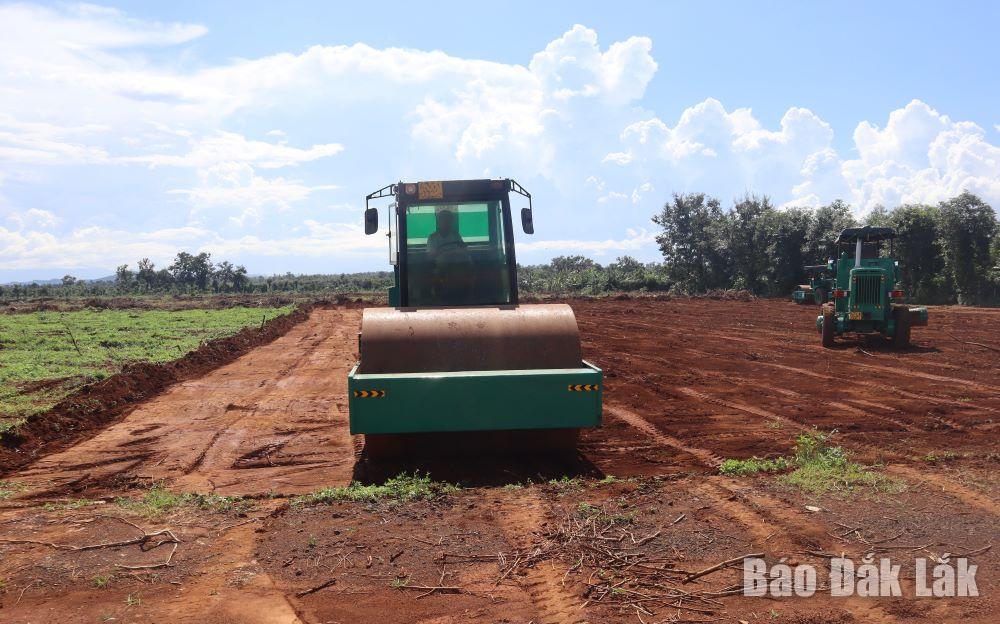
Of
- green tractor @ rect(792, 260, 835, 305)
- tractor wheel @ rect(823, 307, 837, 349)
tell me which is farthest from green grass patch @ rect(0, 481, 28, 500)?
green tractor @ rect(792, 260, 835, 305)

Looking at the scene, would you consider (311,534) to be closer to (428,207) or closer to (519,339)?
(519,339)

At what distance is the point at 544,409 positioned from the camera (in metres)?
7.02

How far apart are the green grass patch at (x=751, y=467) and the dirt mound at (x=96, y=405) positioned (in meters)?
7.79

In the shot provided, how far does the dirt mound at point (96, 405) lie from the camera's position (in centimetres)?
919

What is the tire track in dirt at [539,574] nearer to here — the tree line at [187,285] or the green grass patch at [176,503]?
the green grass patch at [176,503]

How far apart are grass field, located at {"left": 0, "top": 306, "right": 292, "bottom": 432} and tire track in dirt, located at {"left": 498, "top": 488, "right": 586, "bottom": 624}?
25.4 ft

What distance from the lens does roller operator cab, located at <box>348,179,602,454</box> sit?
22.7 ft

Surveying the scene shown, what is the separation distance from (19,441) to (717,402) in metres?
9.85

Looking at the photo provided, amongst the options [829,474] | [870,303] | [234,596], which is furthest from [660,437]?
[870,303]

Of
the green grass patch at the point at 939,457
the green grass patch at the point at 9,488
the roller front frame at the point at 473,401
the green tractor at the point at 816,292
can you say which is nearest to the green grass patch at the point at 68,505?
the green grass patch at the point at 9,488

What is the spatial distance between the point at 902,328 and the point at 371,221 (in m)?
14.7

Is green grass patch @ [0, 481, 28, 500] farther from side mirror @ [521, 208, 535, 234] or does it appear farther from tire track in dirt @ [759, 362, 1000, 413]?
tire track in dirt @ [759, 362, 1000, 413]

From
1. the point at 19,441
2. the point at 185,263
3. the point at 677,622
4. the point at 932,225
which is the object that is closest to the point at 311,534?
the point at 677,622

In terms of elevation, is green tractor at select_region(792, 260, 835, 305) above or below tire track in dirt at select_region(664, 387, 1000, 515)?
above
